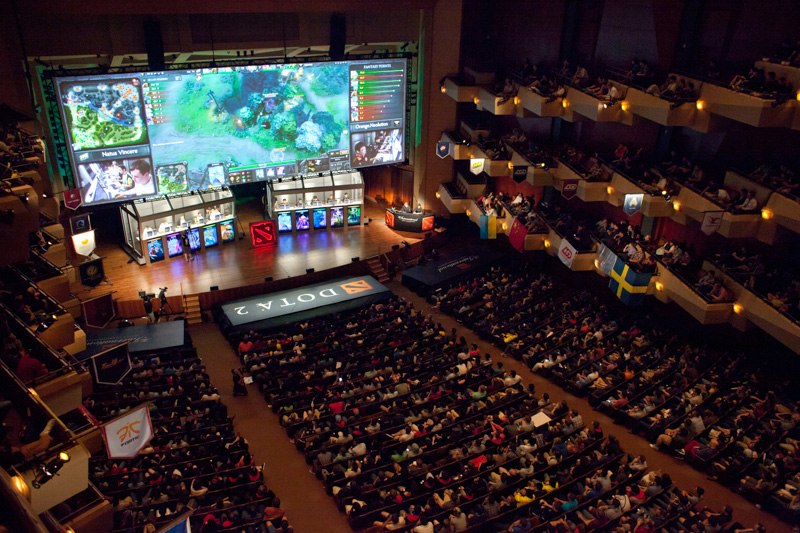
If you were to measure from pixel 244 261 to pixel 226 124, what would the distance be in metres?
6.43

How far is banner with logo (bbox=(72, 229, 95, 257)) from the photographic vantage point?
958 inches

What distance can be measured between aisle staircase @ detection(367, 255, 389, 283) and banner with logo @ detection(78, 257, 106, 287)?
38.8 feet

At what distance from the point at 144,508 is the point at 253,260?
53.3 ft

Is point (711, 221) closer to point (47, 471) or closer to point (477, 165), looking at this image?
point (477, 165)

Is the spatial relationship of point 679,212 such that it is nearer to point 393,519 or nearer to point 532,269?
point 532,269

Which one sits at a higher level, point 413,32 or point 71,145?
point 413,32

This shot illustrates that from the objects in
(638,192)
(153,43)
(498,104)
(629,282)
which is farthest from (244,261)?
(638,192)

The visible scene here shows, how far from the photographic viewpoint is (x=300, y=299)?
85.9ft

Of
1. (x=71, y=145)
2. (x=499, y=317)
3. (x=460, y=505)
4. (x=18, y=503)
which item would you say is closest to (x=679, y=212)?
(x=499, y=317)

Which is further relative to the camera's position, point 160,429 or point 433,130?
point 433,130

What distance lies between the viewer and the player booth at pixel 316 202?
106ft

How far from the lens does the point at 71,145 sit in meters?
25.2

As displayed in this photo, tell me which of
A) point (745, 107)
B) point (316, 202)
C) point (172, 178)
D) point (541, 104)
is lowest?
point (316, 202)

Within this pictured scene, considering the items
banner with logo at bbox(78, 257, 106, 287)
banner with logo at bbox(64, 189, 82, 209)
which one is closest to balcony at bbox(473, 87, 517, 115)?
banner with logo at bbox(64, 189, 82, 209)
